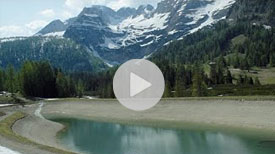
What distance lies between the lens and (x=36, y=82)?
152m

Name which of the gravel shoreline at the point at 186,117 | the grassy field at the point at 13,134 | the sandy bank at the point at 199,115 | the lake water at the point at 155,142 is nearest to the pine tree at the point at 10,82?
the sandy bank at the point at 199,115

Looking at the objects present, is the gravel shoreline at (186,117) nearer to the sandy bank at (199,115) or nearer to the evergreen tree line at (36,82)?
the sandy bank at (199,115)

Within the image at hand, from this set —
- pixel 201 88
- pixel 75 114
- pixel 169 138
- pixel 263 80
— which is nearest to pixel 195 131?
pixel 169 138

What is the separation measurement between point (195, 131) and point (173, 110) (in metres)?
20.7

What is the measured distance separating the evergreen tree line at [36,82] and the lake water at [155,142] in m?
78.2

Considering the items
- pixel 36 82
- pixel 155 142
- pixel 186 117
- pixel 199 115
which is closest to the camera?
pixel 155 142

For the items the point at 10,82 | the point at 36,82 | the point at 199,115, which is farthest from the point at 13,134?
the point at 10,82

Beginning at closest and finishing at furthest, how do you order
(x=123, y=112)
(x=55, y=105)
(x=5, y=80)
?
1. (x=123, y=112)
2. (x=55, y=105)
3. (x=5, y=80)

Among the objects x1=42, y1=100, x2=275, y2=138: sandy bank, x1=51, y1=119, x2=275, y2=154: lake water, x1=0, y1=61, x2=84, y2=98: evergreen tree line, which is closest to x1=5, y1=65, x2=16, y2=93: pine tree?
x1=0, y1=61, x2=84, y2=98: evergreen tree line

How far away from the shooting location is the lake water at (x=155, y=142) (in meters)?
48.3

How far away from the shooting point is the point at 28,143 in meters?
45.7

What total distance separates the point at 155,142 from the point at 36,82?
103m

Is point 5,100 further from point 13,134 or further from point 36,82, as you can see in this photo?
point 13,134

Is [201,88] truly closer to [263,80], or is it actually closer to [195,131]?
[195,131]
